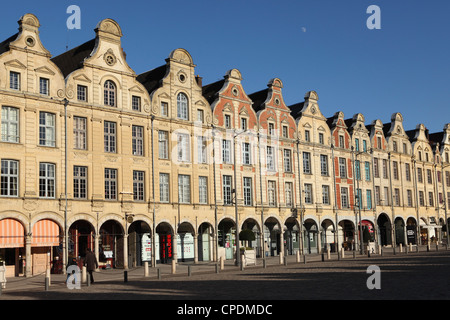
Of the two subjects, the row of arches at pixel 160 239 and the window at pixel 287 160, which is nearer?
the row of arches at pixel 160 239

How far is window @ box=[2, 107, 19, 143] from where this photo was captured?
3247 cm

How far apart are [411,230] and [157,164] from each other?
36.6m

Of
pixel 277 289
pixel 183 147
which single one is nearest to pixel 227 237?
pixel 183 147

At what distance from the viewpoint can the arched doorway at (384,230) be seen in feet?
200

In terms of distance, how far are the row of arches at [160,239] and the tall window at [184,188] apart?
76.1 inches

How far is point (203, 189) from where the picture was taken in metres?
42.5

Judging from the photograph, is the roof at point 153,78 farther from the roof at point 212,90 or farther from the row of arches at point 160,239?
the row of arches at point 160,239

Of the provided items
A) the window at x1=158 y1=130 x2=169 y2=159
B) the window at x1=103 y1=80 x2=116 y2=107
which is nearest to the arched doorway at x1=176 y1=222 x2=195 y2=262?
the window at x1=158 y1=130 x2=169 y2=159

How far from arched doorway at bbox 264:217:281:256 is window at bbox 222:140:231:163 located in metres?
7.01

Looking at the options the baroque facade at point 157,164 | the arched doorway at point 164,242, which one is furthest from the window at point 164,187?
the arched doorway at point 164,242

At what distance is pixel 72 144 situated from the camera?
3512 centimetres

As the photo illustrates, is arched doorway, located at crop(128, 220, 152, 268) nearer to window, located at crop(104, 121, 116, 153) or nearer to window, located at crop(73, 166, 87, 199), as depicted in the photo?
window, located at crop(73, 166, 87, 199)
